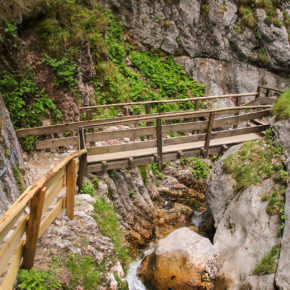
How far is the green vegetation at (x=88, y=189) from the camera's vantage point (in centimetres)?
667

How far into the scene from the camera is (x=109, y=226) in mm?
6109

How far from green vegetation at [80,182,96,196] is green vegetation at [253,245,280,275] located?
3898 mm

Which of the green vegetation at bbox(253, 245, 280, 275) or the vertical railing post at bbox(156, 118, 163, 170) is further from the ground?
the vertical railing post at bbox(156, 118, 163, 170)

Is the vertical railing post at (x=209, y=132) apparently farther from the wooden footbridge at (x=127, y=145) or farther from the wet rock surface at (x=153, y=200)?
the wet rock surface at (x=153, y=200)

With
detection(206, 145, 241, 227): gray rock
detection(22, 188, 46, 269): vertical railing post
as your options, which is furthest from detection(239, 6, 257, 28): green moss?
detection(22, 188, 46, 269): vertical railing post

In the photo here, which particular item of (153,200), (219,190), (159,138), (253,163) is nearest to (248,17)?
(253,163)

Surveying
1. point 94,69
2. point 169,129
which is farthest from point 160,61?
point 169,129

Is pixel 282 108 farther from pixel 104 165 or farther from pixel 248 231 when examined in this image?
pixel 104 165

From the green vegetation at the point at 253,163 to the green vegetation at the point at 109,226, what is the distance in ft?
10.3

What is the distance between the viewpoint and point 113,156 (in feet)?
24.8

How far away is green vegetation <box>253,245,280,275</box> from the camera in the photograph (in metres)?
5.07

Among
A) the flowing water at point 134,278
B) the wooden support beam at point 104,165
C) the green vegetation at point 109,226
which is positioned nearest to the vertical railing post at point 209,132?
the wooden support beam at point 104,165

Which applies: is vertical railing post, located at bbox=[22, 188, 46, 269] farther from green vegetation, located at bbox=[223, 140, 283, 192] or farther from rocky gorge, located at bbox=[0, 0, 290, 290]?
green vegetation, located at bbox=[223, 140, 283, 192]

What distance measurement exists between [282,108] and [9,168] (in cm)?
726
